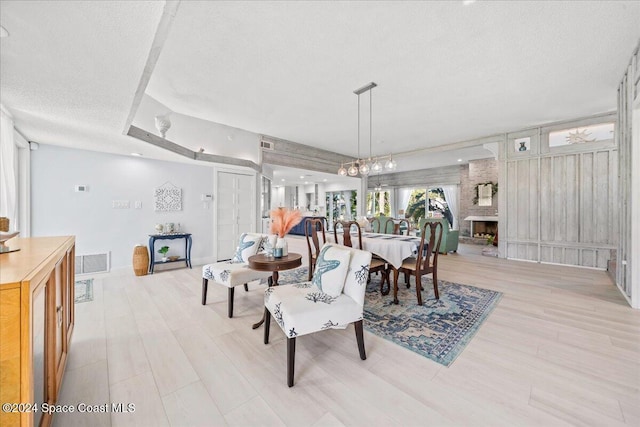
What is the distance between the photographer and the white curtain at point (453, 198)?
9.63 m

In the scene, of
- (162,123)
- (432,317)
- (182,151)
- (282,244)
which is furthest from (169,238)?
(432,317)

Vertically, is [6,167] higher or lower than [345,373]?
higher

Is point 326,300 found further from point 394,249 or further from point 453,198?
point 453,198

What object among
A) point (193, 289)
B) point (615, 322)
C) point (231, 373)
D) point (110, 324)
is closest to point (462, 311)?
point (615, 322)

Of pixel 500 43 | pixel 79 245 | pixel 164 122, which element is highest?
pixel 500 43

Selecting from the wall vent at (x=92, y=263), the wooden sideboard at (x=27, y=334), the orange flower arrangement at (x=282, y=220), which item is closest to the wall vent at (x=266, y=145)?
the wall vent at (x=92, y=263)

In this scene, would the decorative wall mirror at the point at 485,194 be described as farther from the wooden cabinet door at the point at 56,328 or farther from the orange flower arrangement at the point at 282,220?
the wooden cabinet door at the point at 56,328

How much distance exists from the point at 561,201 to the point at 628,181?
7.45 feet

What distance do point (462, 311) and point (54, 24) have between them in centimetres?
417

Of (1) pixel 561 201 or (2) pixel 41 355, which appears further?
(1) pixel 561 201

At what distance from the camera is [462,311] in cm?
287

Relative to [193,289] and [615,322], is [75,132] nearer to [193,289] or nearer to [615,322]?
[193,289]

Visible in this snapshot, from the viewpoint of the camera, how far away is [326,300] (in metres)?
1.95

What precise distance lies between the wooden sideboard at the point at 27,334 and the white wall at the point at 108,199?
11.8ft
